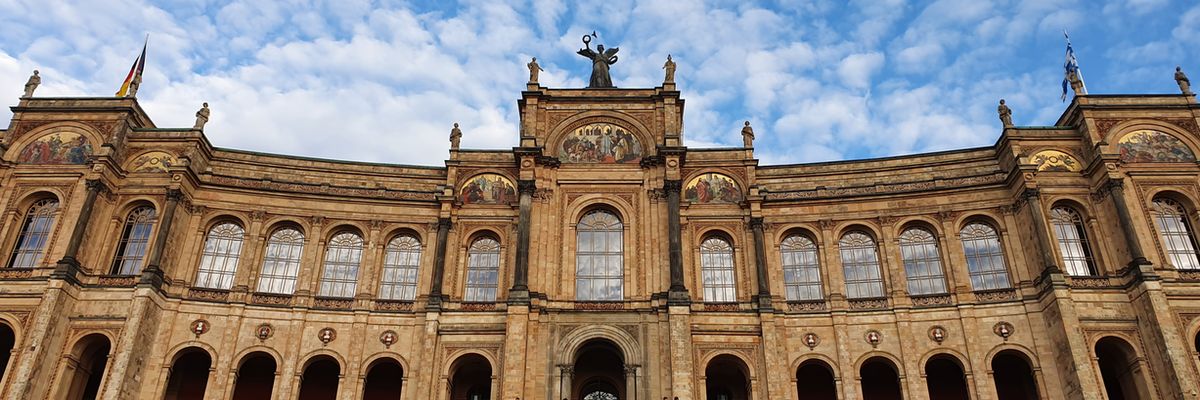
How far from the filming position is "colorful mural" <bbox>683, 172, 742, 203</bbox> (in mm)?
33656

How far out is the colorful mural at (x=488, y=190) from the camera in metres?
33.9

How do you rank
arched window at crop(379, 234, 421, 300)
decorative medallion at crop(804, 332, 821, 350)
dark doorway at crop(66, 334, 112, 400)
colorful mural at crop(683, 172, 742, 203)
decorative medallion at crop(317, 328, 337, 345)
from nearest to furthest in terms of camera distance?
1. dark doorway at crop(66, 334, 112, 400)
2. decorative medallion at crop(804, 332, 821, 350)
3. decorative medallion at crop(317, 328, 337, 345)
4. arched window at crop(379, 234, 421, 300)
5. colorful mural at crop(683, 172, 742, 203)

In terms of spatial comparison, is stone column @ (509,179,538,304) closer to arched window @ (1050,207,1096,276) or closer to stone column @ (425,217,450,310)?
stone column @ (425,217,450,310)

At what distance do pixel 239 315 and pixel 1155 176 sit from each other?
35.2 metres

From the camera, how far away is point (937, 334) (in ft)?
98.0

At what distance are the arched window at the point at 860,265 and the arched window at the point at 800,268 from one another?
111 centimetres

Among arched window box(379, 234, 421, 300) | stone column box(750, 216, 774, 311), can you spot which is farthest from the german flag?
stone column box(750, 216, 774, 311)

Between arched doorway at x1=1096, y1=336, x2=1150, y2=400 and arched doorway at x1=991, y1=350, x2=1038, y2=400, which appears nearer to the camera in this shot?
arched doorway at x1=1096, y1=336, x2=1150, y2=400

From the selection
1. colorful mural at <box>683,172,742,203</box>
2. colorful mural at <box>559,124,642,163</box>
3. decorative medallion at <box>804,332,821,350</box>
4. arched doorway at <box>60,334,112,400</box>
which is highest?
colorful mural at <box>559,124,642,163</box>

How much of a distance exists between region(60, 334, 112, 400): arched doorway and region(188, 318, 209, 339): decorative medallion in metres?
2.66

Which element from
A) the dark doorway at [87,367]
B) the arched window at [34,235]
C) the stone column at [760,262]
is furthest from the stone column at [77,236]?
the stone column at [760,262]

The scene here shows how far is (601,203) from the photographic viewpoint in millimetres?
33094

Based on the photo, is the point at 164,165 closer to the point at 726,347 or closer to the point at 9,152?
the point at 9,152

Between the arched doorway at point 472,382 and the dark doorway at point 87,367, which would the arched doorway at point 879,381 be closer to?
the arched doorway at point 472,382
